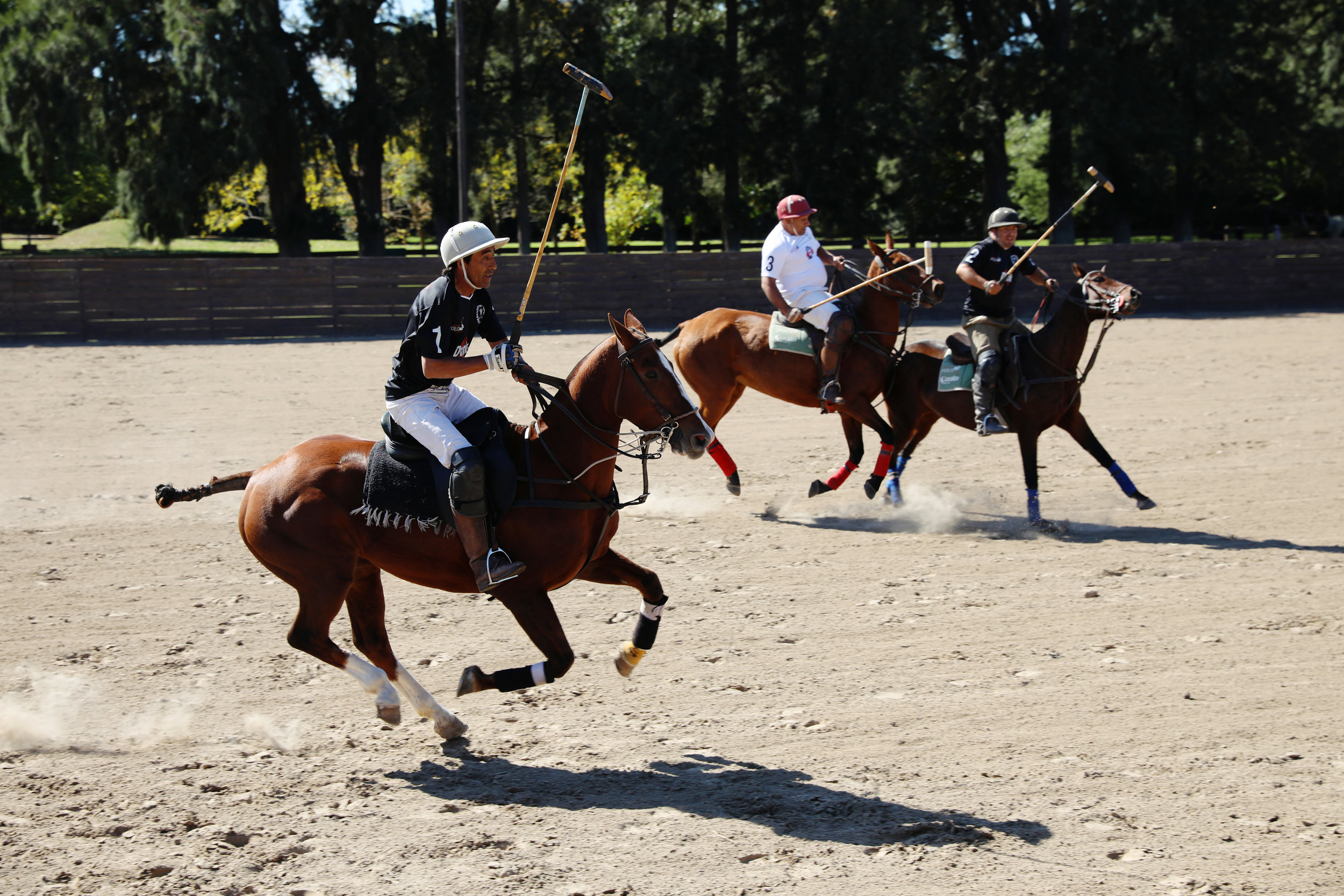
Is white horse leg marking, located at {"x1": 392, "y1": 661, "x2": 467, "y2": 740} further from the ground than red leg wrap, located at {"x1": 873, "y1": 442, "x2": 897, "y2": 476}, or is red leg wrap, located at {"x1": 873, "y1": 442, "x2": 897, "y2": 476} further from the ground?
red leg wrap, located at {"x1": 873, "y1": 442, "x2": 897, "y2": 476}

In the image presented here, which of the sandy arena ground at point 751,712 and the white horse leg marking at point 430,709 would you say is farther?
the white horse leg marking at point 430,709

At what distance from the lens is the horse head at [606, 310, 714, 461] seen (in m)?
5.57

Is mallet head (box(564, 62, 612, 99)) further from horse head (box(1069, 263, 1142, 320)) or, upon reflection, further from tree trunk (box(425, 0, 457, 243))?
tree trunk (box(425, 0, 457, 243))

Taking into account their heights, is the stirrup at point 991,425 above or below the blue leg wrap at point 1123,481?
above

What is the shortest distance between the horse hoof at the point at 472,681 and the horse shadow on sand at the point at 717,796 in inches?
13.1

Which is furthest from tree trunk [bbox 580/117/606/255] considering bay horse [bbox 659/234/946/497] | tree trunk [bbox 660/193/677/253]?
bay horse [bbox 659/234/946/497]

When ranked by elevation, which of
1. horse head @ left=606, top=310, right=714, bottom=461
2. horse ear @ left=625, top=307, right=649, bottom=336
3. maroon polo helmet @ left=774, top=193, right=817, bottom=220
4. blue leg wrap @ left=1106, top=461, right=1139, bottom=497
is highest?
maroon polo helmet @ left=774, top=193, right=817, bottom=220

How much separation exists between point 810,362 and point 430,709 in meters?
6.10

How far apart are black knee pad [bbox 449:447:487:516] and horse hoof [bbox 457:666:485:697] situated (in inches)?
30.5

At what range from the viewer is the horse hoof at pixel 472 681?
5.61 meters

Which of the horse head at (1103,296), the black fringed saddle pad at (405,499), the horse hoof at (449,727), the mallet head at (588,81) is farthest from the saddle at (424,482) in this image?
the horse head at (1103,296)

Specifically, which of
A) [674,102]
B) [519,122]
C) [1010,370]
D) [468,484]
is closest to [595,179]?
[519,122]

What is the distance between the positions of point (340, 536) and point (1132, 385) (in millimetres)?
14370

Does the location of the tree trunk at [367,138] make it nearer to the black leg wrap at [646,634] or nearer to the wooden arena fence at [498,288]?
the wooden arena fence at [498,288]
